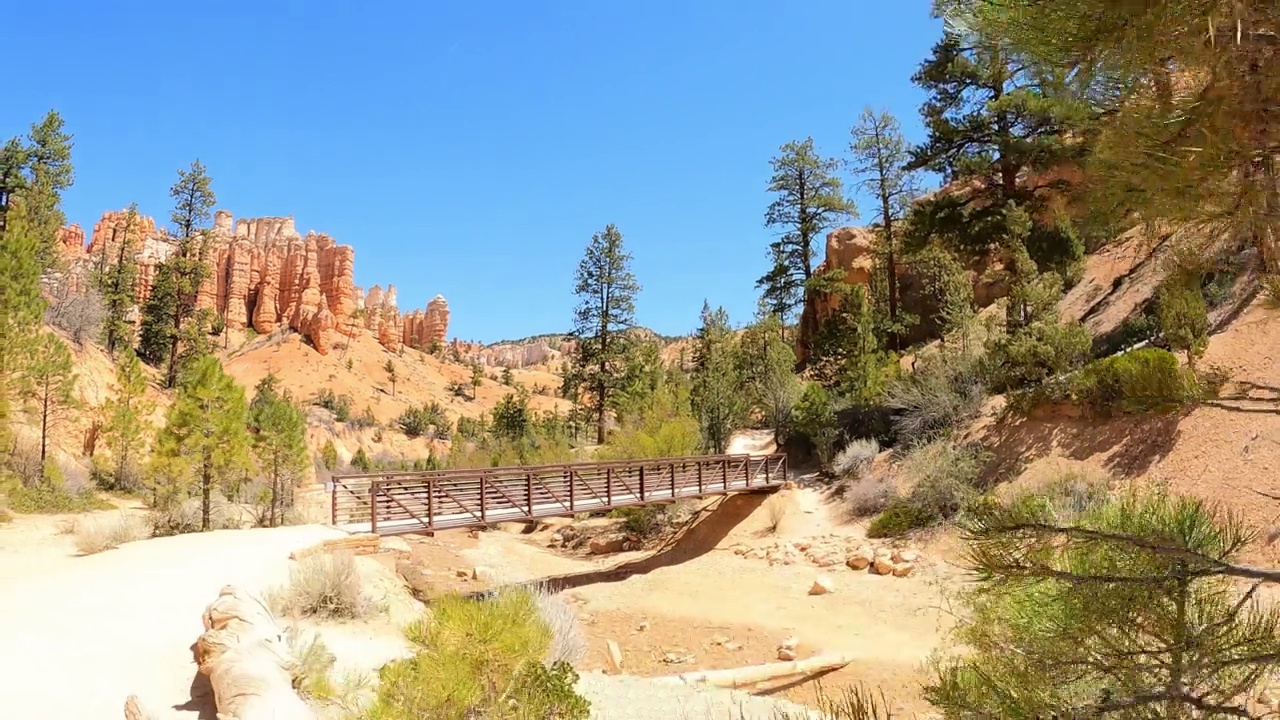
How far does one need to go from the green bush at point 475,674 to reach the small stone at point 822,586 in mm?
8892

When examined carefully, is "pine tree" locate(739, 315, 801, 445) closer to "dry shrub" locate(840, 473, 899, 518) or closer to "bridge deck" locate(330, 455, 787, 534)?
"bridge deck" locate(330, 455, 787, 534)

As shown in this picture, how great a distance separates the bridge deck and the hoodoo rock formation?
218 feet

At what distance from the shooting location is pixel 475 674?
4887 millimetres

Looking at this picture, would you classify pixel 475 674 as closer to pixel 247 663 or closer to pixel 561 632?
pixel 247 663

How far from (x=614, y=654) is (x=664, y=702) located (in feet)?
10.8

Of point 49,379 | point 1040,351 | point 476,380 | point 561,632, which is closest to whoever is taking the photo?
point 561,632

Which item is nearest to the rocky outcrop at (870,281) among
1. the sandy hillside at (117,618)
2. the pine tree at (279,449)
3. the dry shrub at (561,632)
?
the dry shrub at (561,632)

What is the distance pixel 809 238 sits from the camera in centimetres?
2994

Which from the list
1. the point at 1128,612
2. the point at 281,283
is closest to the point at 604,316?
the point at 1128,612

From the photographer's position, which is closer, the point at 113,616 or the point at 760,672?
the point at 113,616

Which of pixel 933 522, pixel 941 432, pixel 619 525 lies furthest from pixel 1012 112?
pixel 619 525

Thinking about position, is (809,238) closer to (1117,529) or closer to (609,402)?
(609,402)

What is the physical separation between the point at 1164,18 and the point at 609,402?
31.0 metres

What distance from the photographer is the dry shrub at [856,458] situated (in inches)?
723
